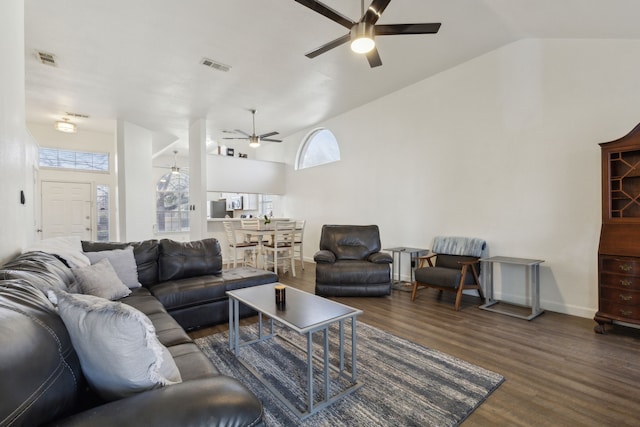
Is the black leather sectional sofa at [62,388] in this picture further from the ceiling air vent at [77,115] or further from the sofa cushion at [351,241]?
the ceiling air vent at [77,115]

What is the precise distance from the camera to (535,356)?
2338 mm

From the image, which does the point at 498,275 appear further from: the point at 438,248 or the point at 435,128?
the point at 435,128

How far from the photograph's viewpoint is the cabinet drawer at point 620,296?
2561mm

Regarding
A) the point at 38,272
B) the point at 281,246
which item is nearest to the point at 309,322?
the point at 38,272

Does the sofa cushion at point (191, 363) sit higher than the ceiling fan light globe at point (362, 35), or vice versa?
the ceiling fan light globe at point (362, 35)

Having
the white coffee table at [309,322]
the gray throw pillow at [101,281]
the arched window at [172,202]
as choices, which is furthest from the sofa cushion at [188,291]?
the arched window at [172,202]

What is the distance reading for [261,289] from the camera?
8.53 ft

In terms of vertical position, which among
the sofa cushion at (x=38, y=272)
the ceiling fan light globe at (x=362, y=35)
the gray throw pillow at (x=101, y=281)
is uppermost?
the ceiling fan light globe at (x=362, y=35)

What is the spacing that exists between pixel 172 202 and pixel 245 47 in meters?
6.79

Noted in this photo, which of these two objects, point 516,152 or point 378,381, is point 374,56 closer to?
point 516,152

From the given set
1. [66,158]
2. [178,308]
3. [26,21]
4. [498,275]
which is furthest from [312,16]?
[66,158]

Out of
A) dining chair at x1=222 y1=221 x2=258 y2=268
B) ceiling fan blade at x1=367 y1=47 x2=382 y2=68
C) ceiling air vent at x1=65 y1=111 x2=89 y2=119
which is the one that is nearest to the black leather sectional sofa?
ceiling fan blade at x1=367 y1=47 x2=382 y2=68

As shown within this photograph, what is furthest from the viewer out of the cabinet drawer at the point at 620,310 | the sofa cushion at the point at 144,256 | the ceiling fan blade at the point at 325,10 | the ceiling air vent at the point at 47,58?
the ceiling air vent at the point at 47,58

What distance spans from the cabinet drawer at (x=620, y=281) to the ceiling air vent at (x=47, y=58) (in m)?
6.43
